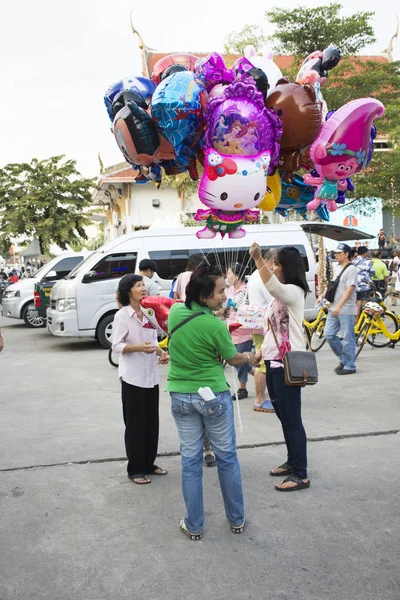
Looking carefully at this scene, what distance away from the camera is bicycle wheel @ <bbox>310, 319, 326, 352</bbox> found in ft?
33.8

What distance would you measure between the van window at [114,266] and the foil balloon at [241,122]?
7.41 meters

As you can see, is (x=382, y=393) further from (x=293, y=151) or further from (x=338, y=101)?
(x=338, y=101)

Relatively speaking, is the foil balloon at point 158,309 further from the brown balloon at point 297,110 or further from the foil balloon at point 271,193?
the brown balloon at point 297,110

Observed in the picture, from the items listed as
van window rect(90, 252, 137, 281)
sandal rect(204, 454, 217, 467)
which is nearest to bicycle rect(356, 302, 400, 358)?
van window rect(90, 252, 137, 281)

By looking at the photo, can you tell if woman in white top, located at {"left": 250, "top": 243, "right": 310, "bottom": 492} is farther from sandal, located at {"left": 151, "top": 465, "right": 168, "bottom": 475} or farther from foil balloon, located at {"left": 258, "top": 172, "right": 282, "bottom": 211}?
sandal, located at {"left": 151, "top": 465, "right": 168, "bottom": 475}

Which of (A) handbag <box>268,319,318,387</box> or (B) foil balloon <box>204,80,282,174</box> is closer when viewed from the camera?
(B) foil balloon <box>204,80,282,174</box>

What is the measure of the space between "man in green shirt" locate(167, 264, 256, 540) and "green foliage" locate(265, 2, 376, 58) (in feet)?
44.9

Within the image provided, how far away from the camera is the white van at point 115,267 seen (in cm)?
1101

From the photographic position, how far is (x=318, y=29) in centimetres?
1517

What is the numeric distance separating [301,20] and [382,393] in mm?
11743

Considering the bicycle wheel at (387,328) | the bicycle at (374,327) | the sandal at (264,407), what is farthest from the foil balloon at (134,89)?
the bicycle wheel at (387,328)

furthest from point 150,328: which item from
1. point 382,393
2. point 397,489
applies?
point 382,393

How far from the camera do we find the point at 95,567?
10.6 feet

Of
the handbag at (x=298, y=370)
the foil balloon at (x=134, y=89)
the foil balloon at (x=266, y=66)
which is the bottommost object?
the handbag at (x=298, y=370)
